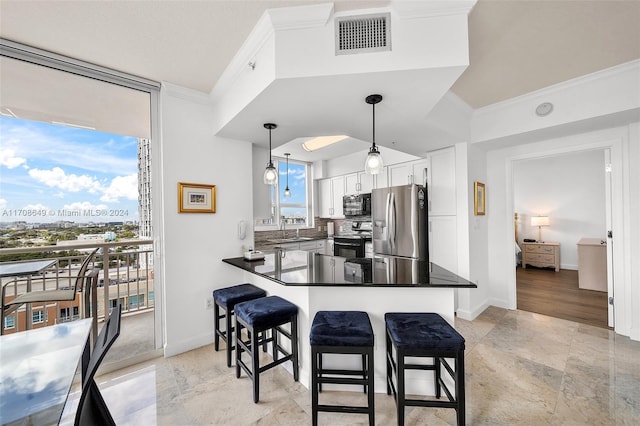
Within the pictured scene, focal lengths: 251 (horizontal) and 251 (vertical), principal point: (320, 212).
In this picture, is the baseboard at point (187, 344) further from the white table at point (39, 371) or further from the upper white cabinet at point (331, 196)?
the upper white cabinet at point (331, 196)

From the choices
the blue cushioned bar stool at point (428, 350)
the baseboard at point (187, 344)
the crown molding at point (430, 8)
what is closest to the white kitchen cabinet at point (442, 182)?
the crown molding at point (430, 8)

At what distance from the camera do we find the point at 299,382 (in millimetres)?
2012

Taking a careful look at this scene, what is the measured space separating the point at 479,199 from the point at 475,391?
2342 millimetres

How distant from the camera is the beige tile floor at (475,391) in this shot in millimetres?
1657

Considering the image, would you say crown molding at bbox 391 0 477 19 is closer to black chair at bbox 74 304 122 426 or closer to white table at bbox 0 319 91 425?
black chair at bbox 74 304 122 426

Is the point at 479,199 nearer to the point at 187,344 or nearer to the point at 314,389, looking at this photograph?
the point at 314,389

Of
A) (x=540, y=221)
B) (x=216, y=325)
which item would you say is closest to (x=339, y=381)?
(x=216, y=325)

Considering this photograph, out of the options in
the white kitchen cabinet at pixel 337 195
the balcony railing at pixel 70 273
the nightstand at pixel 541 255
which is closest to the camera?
the balcony railing at pixel 70 273

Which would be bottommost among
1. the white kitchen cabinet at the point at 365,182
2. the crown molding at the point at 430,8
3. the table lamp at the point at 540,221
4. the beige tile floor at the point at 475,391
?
the beige tile floor at the point at 475,391

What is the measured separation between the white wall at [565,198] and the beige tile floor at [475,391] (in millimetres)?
3556

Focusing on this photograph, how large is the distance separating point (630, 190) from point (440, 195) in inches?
72.2

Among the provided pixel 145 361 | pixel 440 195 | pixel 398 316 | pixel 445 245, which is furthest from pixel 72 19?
pixel 445 245

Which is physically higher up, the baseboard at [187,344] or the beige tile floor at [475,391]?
the baseboard at [187,344]

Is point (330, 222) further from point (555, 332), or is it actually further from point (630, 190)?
point (630, 190)
